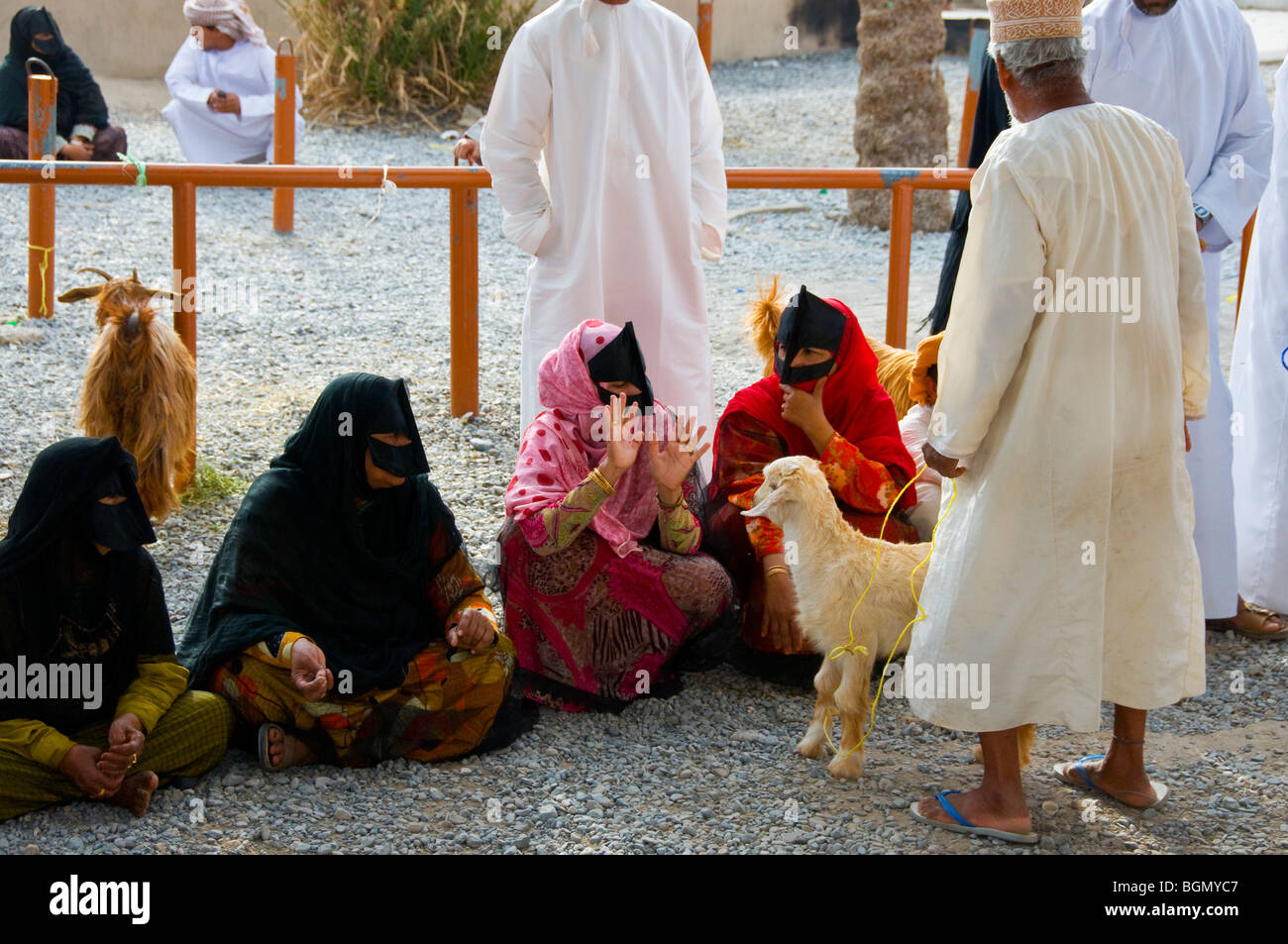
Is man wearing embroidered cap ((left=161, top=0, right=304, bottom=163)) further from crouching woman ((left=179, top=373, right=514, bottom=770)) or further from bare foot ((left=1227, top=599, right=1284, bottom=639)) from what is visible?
bare foot ((left=1227, top=599, right=1284, bottom=639))

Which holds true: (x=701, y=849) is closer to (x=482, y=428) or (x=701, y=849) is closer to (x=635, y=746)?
(x=635, y=746)

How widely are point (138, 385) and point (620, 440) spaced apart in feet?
7.09

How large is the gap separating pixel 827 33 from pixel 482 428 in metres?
14.0

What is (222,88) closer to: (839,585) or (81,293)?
(81,293)

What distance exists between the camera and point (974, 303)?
2953mm

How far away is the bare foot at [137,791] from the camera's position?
3250 millimetres

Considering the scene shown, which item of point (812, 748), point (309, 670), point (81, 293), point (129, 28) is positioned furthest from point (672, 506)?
point (129, 28)

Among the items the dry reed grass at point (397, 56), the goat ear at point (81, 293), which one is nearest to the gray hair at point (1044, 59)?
the goat ear at point (81, 293)

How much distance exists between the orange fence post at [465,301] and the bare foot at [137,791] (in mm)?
3423

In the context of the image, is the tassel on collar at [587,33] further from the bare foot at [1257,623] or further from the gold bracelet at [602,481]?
the bare foot at [1257,623]

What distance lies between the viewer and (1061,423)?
300 cm

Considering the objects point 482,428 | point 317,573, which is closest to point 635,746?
point 317,573

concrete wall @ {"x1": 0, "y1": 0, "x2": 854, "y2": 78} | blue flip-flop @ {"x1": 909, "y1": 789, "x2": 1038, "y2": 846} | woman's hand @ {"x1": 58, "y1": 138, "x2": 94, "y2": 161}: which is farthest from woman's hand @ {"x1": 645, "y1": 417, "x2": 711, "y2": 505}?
concrete wall @ {"x1": 0, "y1": 0, "x2": 854, "y2": 78}

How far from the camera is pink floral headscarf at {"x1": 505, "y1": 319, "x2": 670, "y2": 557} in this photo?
390 cm
